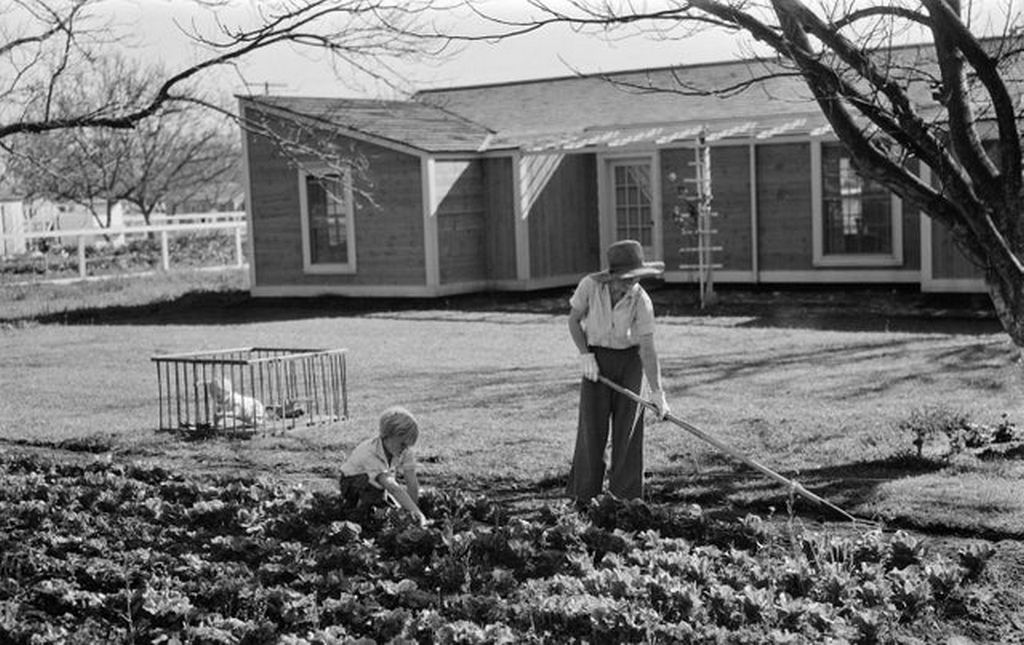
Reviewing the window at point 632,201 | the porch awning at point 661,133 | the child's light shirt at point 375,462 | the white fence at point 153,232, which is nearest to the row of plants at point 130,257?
the white fence at point 153,232

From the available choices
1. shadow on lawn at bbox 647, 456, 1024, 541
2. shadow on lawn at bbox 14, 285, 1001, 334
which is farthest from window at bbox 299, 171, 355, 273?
shadow on lawn at bbox 647, 456, 1024, 541

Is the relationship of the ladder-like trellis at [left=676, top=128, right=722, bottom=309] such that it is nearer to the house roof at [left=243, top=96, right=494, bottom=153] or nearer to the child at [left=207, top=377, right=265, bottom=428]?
the house roof at [left=243, top=96, right=494, bottom=153]

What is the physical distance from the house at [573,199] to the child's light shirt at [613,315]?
50.8 ft

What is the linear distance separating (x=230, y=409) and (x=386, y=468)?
185 inches

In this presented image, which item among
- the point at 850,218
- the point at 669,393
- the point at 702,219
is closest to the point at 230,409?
the point at 669,393

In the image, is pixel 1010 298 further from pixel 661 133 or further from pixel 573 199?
pixel 573 199

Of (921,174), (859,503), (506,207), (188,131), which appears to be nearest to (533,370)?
(859,503)

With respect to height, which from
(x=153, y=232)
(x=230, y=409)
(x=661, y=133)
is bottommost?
(x=230, y=409)

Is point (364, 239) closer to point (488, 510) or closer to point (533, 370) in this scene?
point (533, 370)

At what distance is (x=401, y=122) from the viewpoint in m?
28.8

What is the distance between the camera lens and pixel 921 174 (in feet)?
76.8

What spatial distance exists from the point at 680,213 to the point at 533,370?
9466 mm

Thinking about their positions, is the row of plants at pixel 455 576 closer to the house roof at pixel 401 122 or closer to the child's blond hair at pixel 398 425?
the child's blond hair at pixel 398 425

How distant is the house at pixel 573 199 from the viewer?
25.2m
